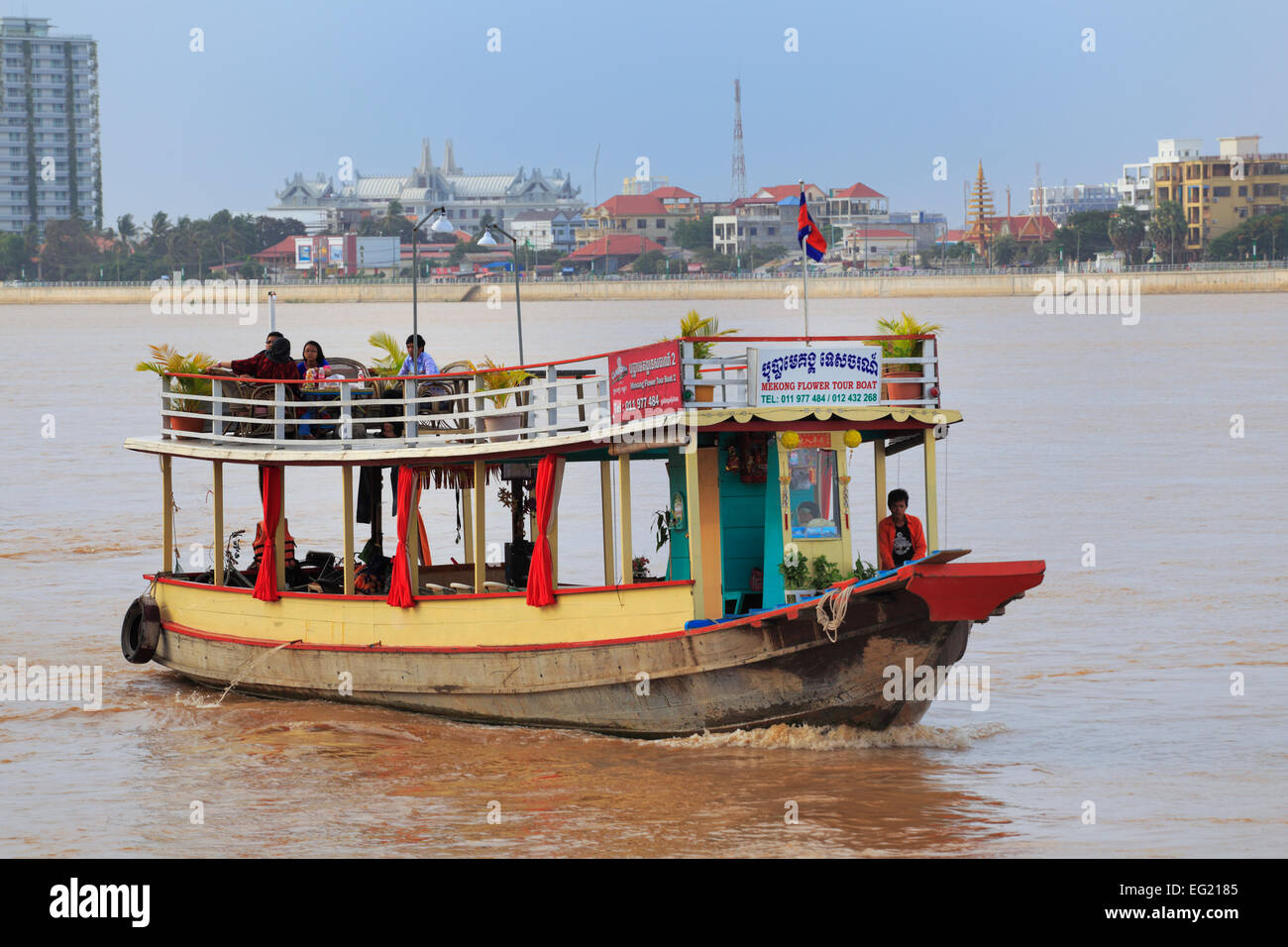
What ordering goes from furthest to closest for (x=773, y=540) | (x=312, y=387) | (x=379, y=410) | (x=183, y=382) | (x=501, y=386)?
(x=183, y=382), (x=312, y=387), (x=379, y=410), (x=501, y=386), (x=773, y=540)

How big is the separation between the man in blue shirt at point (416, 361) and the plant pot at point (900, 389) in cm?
407

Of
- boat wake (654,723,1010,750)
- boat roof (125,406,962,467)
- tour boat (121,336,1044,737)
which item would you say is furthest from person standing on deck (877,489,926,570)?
boat wake (654,723,1010,750)

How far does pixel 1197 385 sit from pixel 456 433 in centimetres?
3995

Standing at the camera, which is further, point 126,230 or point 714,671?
point 126,230

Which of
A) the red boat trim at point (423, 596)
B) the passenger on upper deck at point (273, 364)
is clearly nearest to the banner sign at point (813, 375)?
the red boat trim at point (423, 596)

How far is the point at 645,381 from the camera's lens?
12.8 meters

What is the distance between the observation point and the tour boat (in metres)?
12.6

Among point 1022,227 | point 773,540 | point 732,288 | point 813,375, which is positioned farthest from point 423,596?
point 1022,227

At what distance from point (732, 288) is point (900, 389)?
131063mm

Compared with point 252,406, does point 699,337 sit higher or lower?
higher

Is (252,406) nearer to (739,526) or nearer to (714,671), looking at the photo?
(739,526)

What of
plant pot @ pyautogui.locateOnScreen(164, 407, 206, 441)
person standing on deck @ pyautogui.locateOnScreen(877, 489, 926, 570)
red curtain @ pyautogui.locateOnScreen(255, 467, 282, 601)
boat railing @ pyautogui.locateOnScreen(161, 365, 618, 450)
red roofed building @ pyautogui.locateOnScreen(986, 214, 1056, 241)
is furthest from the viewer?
red roofed building @ pyautogui.locateOnScreen(986, 214, 1056, 241)

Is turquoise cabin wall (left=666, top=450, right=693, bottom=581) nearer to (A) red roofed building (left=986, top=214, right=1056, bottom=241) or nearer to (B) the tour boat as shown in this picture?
(B) the tour boat

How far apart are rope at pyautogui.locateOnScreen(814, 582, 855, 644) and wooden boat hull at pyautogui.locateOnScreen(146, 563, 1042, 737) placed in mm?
74
